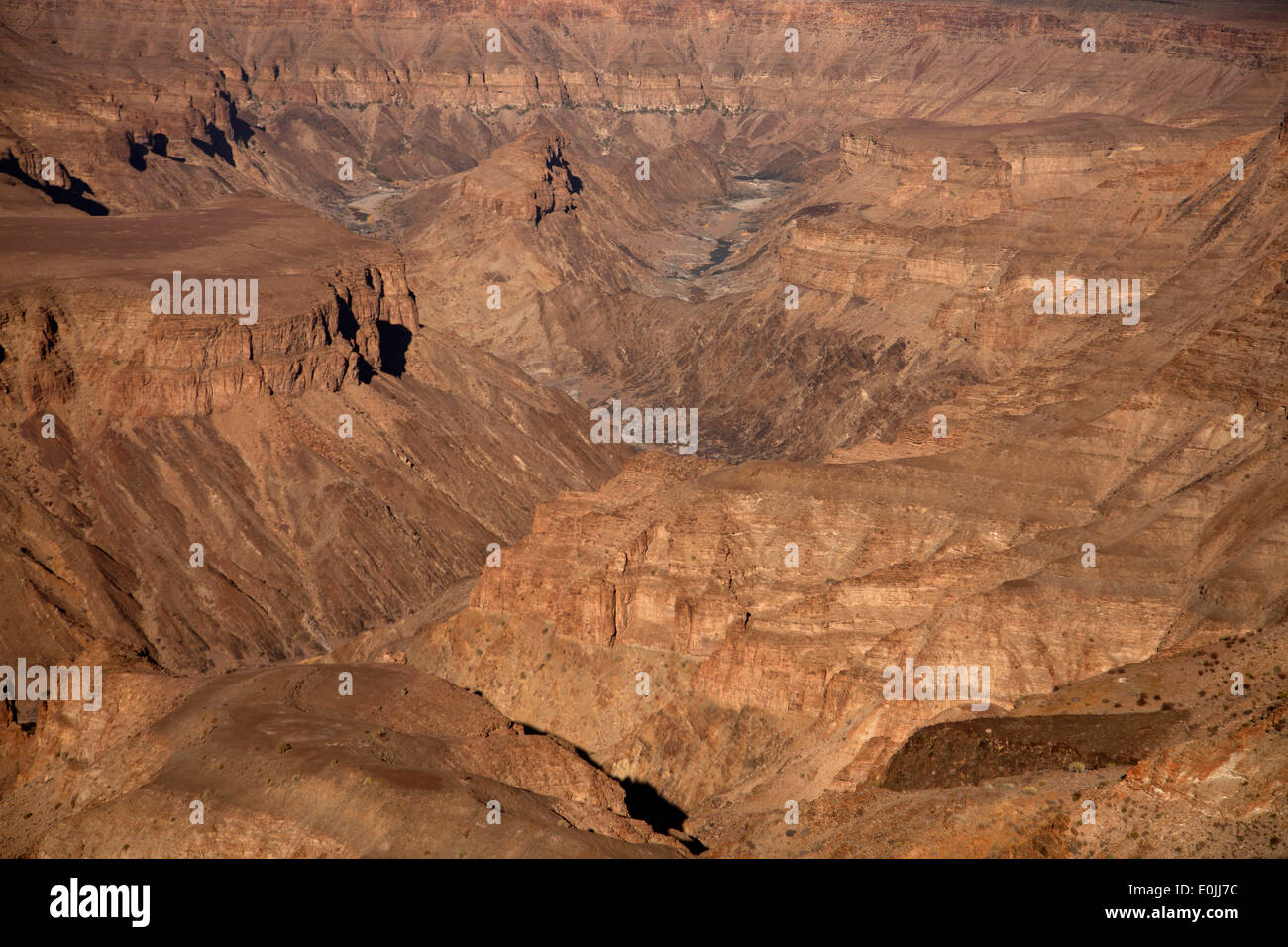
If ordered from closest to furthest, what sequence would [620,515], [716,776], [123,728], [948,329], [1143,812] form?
[1143,812]
[123,728]
[716,776]
[620,515]
[948,329]

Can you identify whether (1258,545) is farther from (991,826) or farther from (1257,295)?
(1257,295)

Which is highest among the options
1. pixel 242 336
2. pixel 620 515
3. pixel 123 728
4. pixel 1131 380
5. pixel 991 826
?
pixel 242 336

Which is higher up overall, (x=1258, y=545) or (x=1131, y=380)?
(x=1131, y=380)

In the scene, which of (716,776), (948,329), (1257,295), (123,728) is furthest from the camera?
(948,329)

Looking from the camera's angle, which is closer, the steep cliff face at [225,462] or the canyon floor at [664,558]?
the canyon floor at [664,558]

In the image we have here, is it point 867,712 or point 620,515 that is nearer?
point 867,712

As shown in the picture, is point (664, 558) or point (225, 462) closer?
point (664, 558)

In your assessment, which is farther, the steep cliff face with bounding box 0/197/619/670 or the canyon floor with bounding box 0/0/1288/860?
the steep cliff face with bounding box 0/197/619/670

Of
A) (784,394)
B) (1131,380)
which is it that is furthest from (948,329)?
(1131,380)

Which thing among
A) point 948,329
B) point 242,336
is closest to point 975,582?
point 242,336

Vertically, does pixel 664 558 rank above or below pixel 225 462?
below
